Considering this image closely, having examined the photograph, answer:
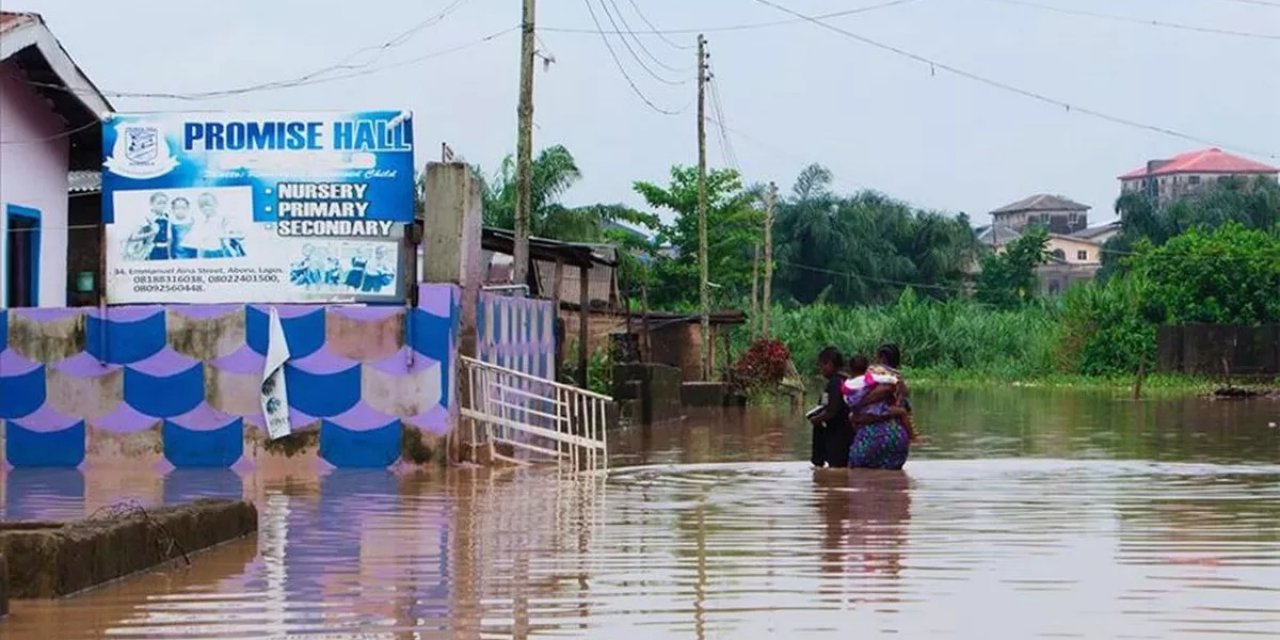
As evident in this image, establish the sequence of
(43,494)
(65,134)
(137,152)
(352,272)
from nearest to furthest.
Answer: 1. (43,494)
2. (352,272)
3. (137,152)
4. (65,134)

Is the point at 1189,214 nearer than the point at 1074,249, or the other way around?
the point at 1189,214

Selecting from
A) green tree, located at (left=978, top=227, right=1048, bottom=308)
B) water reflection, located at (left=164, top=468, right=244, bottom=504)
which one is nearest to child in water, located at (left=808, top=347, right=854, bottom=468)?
water reflection, located at (left=164, top=468, right=244, bottom=504)

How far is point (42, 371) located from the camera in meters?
21.3

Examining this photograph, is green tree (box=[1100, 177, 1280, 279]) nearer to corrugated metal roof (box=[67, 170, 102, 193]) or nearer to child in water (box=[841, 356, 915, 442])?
corrugated metal roof (box=[67, 170, 102, 193])

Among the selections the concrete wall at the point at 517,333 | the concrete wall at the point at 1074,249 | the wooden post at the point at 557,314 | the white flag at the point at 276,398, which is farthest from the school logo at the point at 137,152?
the concrete wall at the point at 1074,249

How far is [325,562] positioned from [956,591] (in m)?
3.55

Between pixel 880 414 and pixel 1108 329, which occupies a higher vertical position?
pixel 1108 329

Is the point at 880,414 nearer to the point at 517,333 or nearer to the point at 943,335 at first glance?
the point at 517,333

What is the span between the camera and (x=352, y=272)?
69.4 feet

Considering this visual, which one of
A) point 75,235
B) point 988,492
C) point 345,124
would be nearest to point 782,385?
point 75,235

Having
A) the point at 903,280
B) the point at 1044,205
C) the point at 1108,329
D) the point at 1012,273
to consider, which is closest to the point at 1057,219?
the point at 1044,205

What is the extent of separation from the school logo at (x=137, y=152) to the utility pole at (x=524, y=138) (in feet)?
24.0

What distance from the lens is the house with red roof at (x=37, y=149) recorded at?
2220 centimetres

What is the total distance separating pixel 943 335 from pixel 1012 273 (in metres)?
24.1
